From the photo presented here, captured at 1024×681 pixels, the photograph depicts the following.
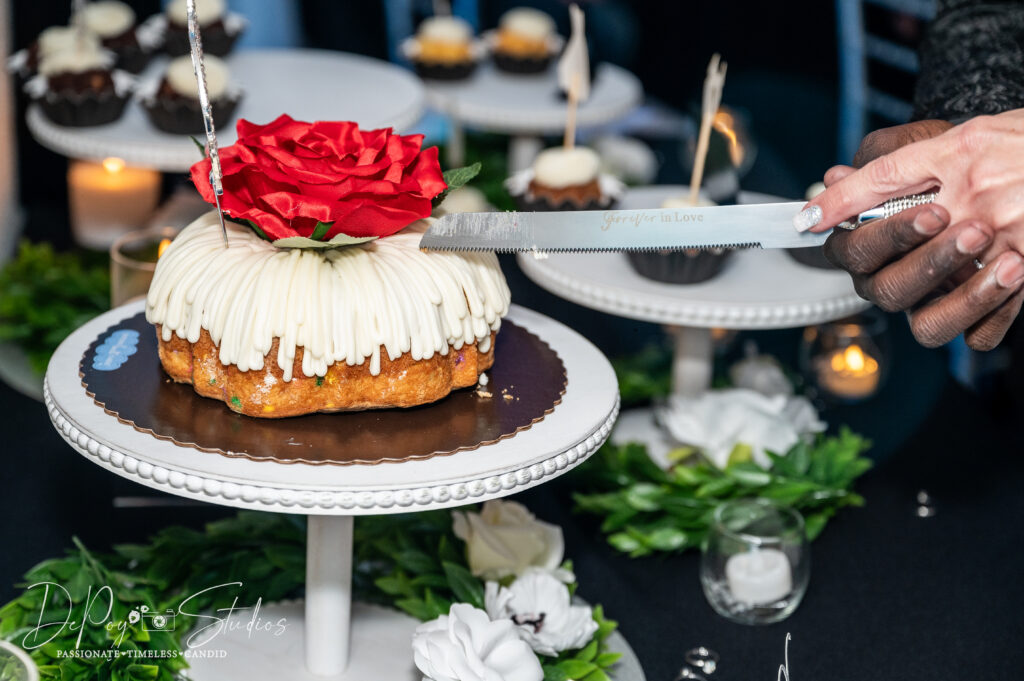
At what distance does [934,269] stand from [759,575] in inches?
29.0

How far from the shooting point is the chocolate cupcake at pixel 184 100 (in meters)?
2.62

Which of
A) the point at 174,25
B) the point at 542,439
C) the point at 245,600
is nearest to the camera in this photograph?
the point at 542,439

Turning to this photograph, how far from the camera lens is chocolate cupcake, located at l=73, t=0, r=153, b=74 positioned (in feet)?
10.4

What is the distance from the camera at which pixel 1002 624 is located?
2.04m

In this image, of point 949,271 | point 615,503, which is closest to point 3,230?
point 615,503

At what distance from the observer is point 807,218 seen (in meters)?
1.43

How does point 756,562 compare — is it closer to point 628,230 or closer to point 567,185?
point 628,230

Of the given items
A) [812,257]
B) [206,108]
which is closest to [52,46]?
[206,108]

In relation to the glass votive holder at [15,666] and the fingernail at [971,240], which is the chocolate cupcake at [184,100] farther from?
the fingernail at [971,240]

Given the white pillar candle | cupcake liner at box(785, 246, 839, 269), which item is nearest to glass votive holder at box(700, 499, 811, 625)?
the white pillar candle

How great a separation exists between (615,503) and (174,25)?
2007 millimetres

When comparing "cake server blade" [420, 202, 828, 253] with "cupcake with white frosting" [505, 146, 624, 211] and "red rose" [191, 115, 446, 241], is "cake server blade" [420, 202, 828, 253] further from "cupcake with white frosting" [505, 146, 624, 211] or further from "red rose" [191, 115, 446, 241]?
"cupcake with white frosting" [505, 146, 624, 211]

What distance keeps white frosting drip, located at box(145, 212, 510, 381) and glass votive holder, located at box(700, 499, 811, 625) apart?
71 cm

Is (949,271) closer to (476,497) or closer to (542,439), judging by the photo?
(542,439)
